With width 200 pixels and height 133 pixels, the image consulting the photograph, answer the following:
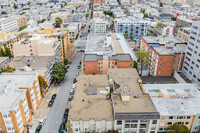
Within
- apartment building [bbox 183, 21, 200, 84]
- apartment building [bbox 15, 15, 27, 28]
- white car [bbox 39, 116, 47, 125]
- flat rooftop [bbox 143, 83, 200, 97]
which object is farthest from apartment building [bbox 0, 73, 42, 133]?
apartment building [bbox 15, 15, 27, 28]

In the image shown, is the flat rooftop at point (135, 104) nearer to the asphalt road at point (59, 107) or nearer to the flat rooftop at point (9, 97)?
the asphalt road at point (59, 107)

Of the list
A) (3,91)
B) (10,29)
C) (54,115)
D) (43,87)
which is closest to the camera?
(3,91)

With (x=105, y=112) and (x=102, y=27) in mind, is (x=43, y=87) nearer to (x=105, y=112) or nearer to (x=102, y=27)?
(x=105, y=112)

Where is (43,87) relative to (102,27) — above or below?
below

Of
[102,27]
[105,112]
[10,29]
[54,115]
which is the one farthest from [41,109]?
[10,29]

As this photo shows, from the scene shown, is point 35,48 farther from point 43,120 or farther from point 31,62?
point 43,120

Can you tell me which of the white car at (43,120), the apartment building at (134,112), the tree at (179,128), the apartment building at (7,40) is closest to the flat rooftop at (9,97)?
the white car at (43,120)

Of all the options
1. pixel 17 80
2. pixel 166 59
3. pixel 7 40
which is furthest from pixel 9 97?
pixel 7 40
